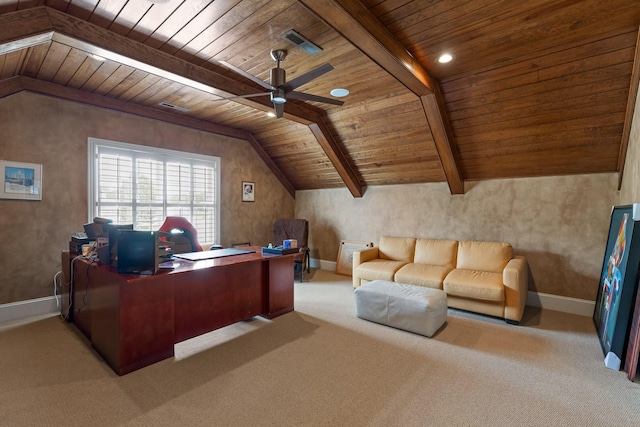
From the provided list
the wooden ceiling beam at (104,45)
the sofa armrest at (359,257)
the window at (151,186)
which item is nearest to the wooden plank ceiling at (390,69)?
the wooden ceiling beam at (104,45)

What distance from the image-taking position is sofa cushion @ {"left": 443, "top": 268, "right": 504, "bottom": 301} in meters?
3.36

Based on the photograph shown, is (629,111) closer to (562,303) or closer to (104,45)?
(562,303)

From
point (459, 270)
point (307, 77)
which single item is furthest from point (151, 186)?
point (459, 270)

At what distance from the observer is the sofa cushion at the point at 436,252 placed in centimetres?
445

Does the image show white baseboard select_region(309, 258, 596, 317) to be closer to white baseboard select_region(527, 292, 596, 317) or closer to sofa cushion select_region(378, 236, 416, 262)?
white baseboard select_region(527, 292, 596, 317)

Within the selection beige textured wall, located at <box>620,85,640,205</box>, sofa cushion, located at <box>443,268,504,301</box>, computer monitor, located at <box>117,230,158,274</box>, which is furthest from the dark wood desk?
beige textured wall, located at <box>620,85,640,205</box>

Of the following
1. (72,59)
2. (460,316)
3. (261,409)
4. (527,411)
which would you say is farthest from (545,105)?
(72,59)

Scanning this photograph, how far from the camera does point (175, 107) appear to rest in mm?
4391

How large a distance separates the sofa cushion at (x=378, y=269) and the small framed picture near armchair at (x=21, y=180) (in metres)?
4.27

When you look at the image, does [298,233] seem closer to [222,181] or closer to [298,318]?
[222,181]

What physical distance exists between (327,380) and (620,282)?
103 inches

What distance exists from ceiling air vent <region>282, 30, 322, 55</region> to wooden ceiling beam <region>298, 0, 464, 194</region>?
0.44 meters

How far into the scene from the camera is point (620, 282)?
2566mm

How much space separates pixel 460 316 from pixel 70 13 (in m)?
4.78
